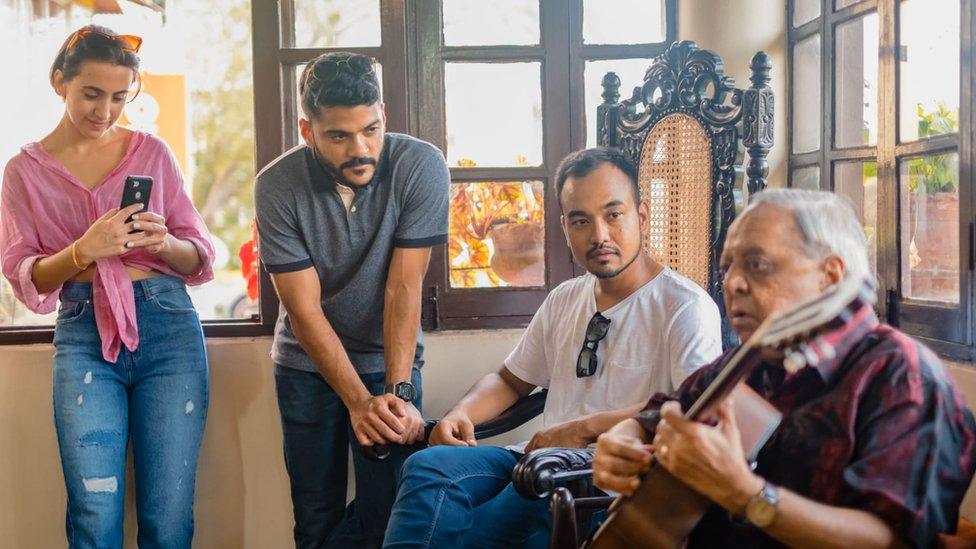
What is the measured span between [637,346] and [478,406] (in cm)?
41

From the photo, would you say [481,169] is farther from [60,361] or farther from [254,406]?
[60,361]

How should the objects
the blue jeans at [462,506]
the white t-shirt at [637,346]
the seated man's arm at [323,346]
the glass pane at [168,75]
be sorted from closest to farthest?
1. the blue jeans at [462,506]
2. the white t-shirt at [637,346]
3. the seated man's arm at [323,346]
4. the glass pane at [168,75]

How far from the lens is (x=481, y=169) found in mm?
3068

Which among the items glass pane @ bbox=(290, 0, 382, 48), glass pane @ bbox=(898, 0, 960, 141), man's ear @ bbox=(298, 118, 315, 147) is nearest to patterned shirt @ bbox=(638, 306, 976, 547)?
glass pane @ bbox=(898, 0, 960, 141)

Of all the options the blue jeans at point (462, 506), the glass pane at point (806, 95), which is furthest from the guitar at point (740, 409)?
the glass pane at point (806, 95)

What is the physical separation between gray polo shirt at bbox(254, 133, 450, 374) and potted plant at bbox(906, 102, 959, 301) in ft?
3.55

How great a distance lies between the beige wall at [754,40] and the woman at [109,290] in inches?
60.6

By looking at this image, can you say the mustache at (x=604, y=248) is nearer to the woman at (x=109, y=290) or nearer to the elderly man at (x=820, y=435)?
the elderly man at (x=820, y=435)

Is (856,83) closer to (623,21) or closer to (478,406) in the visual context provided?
(623,21)

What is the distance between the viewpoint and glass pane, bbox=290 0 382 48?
304 centimetres

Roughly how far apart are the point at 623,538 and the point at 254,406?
188cm

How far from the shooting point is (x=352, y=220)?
252 cm

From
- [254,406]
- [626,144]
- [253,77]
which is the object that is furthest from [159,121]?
[626,144]

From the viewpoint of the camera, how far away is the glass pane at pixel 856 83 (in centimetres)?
248
